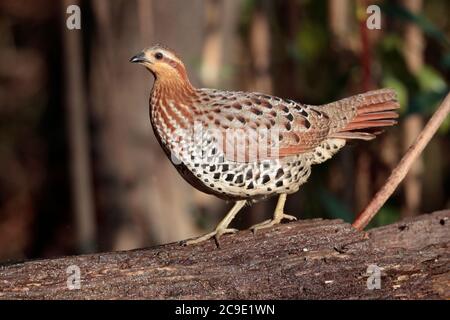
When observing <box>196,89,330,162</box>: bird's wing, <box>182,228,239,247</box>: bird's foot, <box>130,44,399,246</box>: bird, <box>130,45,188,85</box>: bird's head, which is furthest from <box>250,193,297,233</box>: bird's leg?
<box>130,45,188,85</box>: bird's head

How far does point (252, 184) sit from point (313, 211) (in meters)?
2.75

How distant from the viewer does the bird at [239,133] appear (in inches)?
184

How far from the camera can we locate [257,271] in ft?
13.5

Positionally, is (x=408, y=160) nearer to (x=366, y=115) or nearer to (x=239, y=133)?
(x=366, y=115)

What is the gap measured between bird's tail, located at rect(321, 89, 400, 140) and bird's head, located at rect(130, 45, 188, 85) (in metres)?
0.94

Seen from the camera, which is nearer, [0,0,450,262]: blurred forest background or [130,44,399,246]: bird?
[130,44,399,246]: bird

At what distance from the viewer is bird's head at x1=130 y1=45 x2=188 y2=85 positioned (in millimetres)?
4840

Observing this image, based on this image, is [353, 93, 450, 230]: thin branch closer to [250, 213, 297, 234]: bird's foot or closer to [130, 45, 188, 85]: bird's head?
[250, 213, 297, 234]: bird's foot

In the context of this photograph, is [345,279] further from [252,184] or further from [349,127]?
[349,127]

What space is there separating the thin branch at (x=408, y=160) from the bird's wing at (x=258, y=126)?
0.56 metres

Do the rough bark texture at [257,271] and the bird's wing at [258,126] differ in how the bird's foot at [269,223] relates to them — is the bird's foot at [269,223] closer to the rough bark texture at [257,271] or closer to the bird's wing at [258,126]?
the rough bark texture at [257,271]

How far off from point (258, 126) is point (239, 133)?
0.45ft

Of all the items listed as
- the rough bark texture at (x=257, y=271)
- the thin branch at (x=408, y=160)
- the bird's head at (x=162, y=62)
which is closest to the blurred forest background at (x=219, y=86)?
the bird's head at (x=162, y=62)

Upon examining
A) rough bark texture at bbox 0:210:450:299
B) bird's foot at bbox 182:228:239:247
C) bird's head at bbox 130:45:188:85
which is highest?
bird's head at bbox 130:45:188:85
